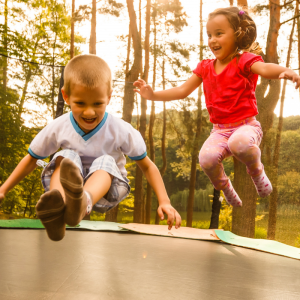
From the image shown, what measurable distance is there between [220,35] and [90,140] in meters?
0.62

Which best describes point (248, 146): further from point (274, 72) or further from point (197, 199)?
point (197, 199)

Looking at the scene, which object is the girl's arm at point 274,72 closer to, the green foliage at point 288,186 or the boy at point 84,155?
the boy at point 84,155

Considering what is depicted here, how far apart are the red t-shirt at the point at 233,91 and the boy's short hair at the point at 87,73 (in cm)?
53

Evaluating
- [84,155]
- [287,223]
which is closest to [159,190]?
[84,155]

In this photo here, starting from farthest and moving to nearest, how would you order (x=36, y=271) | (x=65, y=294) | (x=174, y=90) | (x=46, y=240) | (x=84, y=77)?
(x=46, y=240)
(x=36, y=271)
(x=174, y=90)
(x=65, y=294)
(x=84, y=77)

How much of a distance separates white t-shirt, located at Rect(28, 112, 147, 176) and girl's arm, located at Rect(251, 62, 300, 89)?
47cm

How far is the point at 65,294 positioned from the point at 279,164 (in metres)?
3.09

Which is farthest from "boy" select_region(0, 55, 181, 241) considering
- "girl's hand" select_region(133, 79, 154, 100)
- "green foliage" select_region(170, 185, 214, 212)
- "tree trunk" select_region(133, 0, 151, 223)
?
"green foliage" select_region(170, 185, 214, 212)

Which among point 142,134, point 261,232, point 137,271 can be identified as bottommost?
point 261,232

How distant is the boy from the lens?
28.4 inches

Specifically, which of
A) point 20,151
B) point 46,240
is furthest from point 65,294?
point 20,151

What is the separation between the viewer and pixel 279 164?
3.72 m

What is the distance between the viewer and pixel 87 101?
878 mm

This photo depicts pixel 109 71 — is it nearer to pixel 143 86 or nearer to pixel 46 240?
pixel 143 86
